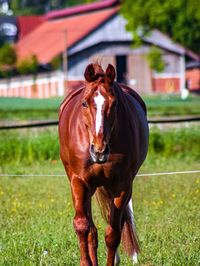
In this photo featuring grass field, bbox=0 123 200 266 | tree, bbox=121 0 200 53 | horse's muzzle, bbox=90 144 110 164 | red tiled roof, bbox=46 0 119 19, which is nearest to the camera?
horse's muzzle, bbox=90 144 110 164

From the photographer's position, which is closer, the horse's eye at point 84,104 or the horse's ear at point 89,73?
the horse's eye at point 84,104

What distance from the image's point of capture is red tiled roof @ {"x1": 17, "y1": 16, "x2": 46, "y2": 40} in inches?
3580

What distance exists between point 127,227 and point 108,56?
5602cm

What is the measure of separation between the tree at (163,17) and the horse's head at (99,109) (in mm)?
48960

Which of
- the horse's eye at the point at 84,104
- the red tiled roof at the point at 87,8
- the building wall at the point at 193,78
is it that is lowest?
the building wall at the point at 193,78

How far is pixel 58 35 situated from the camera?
7081 centimetres

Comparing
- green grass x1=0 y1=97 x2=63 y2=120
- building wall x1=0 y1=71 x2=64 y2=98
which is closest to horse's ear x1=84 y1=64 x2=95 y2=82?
green grass x1=0 y1=97 x2=63 y2=120

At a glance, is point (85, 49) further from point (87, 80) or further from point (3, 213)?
point (87, 80)

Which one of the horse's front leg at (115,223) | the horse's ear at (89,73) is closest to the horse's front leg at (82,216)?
the horse's front leg at (115,223)

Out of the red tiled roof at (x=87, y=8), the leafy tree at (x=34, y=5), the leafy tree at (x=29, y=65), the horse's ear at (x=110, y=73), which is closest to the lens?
the horse's ear at (x=110, y=73)

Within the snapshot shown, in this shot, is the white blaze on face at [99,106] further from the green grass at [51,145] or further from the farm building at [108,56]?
the farm building at [108,56]

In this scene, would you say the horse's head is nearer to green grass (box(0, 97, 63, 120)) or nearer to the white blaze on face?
the white blaze on face

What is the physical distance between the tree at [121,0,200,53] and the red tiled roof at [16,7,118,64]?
16.9ft

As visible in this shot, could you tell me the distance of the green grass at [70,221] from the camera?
9.66 m
